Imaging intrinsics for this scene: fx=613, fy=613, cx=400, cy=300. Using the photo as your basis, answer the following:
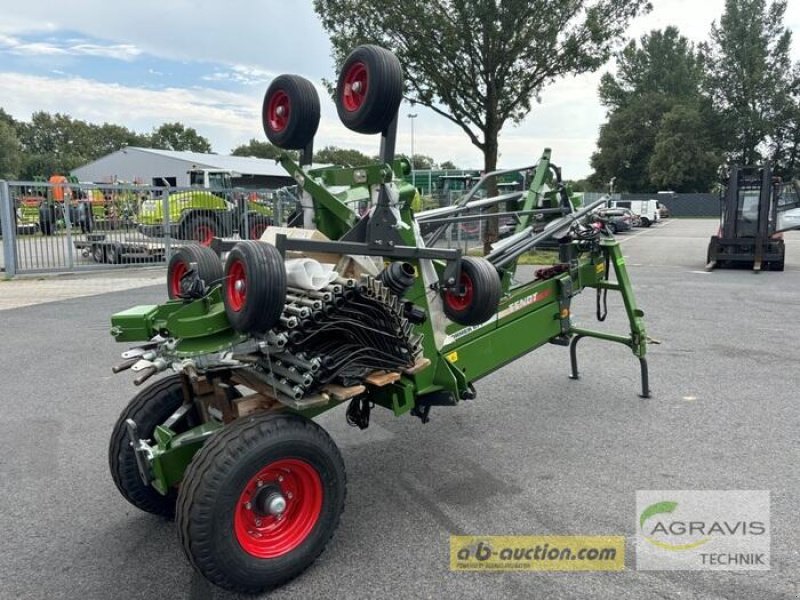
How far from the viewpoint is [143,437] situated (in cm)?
326

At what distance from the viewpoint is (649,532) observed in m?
3.22

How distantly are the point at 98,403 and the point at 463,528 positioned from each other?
3540 mm

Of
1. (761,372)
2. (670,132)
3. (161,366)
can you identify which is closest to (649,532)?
(161,366)

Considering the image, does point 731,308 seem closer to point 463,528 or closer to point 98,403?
point 463,528

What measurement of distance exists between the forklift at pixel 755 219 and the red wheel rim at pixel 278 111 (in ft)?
45.3

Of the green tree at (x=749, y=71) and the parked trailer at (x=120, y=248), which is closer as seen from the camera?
the parked trailer at (x=120, y=248)

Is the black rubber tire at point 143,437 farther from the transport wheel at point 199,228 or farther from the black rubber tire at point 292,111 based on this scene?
the transport wheel at point 199,228

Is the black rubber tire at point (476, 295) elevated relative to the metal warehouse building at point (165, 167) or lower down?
lower down

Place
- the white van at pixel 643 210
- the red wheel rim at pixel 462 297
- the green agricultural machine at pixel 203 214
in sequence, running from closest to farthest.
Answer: the red wheel rim at pixel 462 297 → the green agricultural machine at pixel 203 214 → the white van at pixel 643 210

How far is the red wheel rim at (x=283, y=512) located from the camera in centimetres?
270

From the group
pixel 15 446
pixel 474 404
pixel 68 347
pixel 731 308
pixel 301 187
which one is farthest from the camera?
pixel 731 308

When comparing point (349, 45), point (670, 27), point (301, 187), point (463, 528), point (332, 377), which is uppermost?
point (670, 27)

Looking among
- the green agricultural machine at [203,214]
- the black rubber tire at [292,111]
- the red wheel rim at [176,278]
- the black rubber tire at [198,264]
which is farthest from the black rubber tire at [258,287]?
the green agricultural machine at [203,214]

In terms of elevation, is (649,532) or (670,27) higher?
(670,27)
